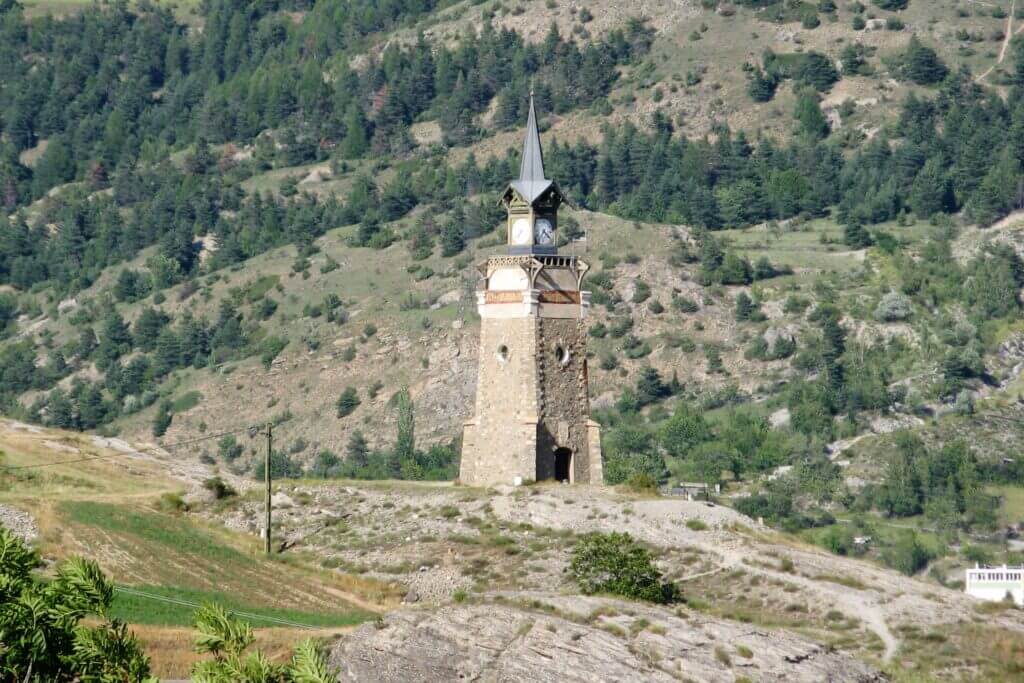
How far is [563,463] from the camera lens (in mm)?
67375

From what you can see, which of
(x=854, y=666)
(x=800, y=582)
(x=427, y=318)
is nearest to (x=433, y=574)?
(x=800, y=582)

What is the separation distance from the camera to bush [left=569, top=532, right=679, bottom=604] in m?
56.0

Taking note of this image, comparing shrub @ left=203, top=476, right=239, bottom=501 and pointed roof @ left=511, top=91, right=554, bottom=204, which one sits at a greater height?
pointed roof @ left=511, top=91, right=554, bottom=204

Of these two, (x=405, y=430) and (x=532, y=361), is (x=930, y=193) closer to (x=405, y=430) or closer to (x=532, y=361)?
(x=405, y=430)

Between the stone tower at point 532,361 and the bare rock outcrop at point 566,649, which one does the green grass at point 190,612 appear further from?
the stone tower at point 532,361

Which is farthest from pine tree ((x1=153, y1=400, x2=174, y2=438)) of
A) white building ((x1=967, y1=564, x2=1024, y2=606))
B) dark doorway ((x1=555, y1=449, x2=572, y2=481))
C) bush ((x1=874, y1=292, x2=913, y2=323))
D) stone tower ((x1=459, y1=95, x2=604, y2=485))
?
white building ((x1=967, y1=564, x2=1024, y2=606))

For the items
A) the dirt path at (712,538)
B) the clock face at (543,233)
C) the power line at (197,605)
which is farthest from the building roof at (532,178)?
the power line at (197,605)

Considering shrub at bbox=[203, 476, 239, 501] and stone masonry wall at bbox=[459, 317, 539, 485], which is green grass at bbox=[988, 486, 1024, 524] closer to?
stone masonry wall at bbox=[459, 317, 539, 485]

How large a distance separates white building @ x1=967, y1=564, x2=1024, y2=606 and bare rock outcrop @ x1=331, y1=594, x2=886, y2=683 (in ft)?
41.3

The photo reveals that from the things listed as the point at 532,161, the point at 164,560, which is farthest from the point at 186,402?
the point at 164,560

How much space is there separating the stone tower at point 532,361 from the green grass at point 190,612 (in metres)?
10.2

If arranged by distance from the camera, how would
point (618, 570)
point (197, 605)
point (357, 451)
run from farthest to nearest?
point (357, 451) → point (197, 605) → point (618, 570)

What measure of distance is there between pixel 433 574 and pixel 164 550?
9.70 m

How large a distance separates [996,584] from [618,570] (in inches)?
660
